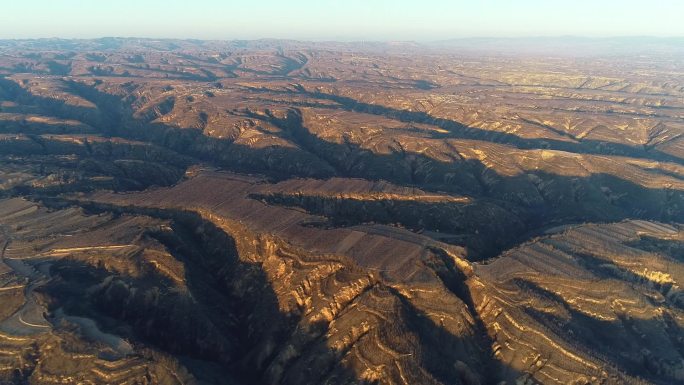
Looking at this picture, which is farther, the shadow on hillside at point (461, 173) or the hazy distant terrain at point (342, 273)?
the shadow on hillside at point (461, 173)

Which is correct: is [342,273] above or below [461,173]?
below

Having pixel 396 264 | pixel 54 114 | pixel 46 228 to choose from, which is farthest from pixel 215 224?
pixel 54 114

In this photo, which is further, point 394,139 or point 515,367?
point 394,139

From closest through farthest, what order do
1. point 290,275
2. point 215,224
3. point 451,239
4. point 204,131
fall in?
1. point 290,275
2. point 451,239
3. point 215,224
4. point 204,131

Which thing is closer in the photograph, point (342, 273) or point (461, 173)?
point (342, 273)

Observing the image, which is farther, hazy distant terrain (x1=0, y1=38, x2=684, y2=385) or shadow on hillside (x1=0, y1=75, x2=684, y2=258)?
shadow on hillside (x1=0, y1=75, x2=684, y2=258)

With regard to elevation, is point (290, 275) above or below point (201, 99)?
below

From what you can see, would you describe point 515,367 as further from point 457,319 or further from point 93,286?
point 93,286

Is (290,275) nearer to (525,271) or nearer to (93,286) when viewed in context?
(93,286)

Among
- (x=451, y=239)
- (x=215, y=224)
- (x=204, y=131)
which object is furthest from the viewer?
(x=204, y=131)
